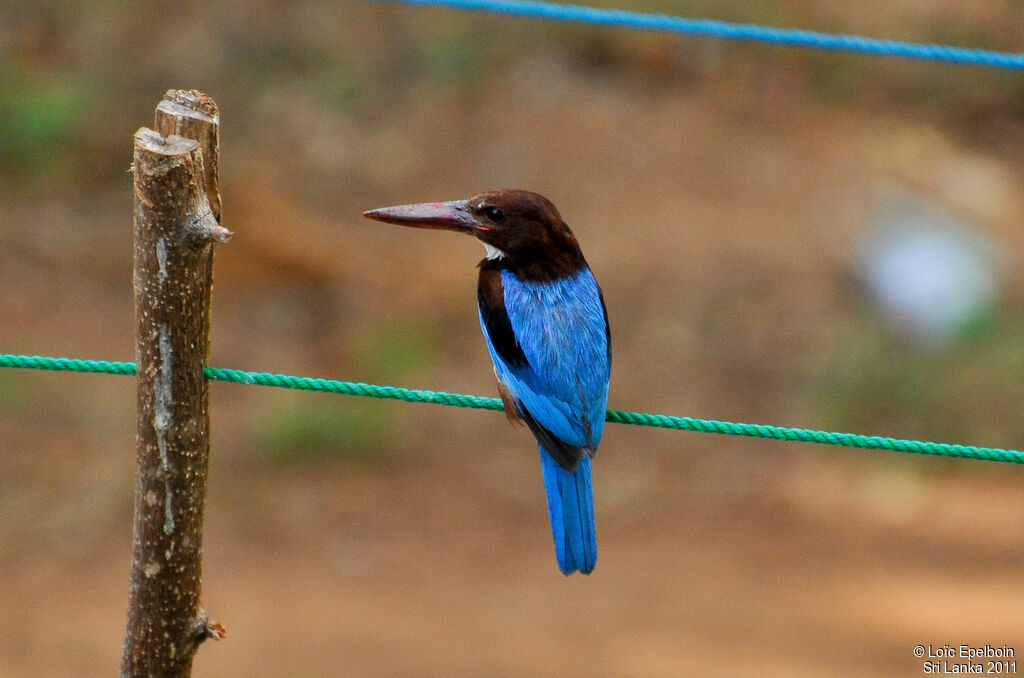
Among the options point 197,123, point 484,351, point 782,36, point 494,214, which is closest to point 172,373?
point 197,123

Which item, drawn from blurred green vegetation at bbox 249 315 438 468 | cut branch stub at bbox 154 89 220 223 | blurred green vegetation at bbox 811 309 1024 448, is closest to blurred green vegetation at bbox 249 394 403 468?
blurred green vegetation at bbox 249 315 438 468

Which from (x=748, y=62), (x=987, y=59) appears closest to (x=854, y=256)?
(x=748, y=62)

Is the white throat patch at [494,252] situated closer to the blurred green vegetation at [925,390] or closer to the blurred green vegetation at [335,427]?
the blurred green vegetation at [335,427]

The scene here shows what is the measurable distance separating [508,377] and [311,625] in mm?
2824

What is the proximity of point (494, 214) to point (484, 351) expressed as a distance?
4.43 metres

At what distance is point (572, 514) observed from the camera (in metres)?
3.15

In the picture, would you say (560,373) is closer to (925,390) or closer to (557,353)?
(557,353)

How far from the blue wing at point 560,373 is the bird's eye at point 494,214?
149 millimetres

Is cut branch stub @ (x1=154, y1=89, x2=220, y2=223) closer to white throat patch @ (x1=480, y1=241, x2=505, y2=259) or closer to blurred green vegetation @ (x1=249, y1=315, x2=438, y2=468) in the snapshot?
white throat patch @ (x1=480, y1=241, x2=505, y2=259)

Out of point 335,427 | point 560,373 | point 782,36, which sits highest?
point 335,427

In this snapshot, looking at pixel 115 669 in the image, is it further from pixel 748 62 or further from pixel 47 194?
pixel 748 62

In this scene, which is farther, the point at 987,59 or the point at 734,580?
the point at 734,580

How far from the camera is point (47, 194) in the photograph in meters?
8.75

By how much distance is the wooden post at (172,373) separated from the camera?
248 cm
